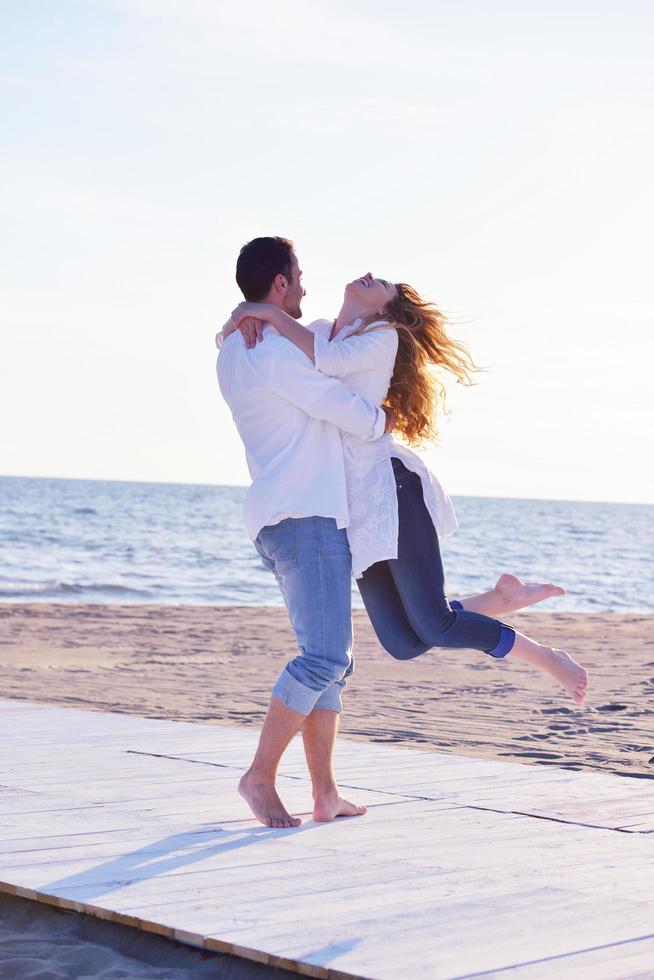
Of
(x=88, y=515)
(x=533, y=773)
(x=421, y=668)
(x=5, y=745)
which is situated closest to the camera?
(x=533, y=773)

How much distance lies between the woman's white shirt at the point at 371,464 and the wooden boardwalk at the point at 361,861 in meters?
0.86

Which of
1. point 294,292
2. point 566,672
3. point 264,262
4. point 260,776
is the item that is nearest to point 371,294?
point 294,292

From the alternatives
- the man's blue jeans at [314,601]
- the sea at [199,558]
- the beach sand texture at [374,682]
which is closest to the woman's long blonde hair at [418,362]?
the man's blue jeans at [314,601]

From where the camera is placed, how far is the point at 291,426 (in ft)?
12.3

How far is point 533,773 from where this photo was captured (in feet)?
15.8

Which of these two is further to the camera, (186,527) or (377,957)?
(186,527)

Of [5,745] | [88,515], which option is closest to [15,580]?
[5,745]

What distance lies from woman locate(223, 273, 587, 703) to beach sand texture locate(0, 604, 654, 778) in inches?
78.0

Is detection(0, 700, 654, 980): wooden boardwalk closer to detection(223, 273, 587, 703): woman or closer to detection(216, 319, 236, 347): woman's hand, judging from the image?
detection(223, 273, 587, 703): woman

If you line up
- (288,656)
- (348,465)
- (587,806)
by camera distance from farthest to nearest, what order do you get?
(288,656)
(587,806)
(348,465)

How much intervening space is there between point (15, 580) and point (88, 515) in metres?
24.4

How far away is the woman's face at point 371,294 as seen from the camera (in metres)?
3.90

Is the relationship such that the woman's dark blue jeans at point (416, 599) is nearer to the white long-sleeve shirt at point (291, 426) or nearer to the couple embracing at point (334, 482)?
the couple embracing at point (334, 482)

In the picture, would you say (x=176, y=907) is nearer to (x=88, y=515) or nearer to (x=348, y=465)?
(x=348, y=465)
